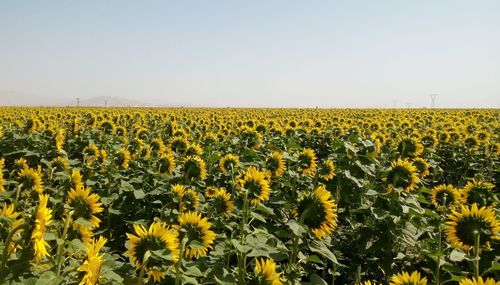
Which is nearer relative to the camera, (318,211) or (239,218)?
(318,211)

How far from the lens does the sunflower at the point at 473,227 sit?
Answer: 9.05 feet

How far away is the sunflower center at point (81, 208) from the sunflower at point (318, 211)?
1.43 meters

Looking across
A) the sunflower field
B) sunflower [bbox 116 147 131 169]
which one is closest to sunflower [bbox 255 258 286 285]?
the sunflower field

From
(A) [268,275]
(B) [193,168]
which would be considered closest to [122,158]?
(B) [193,168]

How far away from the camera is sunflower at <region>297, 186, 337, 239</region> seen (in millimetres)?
2696

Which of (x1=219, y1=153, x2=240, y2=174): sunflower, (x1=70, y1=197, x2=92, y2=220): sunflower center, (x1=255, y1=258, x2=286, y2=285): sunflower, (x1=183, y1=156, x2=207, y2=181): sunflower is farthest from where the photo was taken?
(x1=219, y1=153, x2=240, y2=174): sunflower

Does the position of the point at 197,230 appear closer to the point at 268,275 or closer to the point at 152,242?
the point at 152,242

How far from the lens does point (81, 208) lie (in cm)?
266

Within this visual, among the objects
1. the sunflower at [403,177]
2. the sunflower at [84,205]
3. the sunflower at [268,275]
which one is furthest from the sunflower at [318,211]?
the sunflower at [403,177]

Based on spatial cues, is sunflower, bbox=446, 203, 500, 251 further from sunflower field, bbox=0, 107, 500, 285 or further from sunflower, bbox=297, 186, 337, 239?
sunflower, bbox=297, 186, 337, 239

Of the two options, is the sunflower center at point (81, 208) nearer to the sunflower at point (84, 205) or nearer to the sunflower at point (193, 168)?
the sunflower at point (84, 205)

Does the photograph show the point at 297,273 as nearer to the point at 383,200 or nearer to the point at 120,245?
the point at 383,200

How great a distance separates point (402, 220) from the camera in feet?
13.7

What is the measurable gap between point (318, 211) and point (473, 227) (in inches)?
43.6
